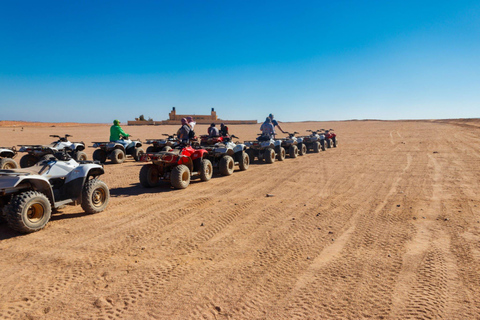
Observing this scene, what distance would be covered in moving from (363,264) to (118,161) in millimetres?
10478

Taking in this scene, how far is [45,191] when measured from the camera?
15.7 feet

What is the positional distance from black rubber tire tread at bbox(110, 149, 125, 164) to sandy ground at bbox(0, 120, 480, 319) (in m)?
5.90

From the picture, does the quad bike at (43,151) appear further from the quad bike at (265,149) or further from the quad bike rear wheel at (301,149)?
the quad bike rear wheel at (301,149)

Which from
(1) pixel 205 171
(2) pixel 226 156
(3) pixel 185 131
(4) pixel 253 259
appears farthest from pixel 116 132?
(4) pixel 253 259

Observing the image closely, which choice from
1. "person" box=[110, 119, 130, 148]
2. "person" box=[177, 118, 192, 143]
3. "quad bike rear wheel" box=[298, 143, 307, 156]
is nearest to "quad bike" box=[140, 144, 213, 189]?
"person" box=[177, 118, 192, 143]

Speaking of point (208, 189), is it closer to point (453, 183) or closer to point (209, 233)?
point (209, 233)

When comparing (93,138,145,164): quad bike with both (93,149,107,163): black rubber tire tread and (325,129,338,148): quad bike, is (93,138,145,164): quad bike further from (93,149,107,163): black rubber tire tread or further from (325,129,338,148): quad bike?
(325,129,338,148): quad bike

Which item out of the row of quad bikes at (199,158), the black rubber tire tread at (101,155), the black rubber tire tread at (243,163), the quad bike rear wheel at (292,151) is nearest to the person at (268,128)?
the row of quad bikes at (199,158)

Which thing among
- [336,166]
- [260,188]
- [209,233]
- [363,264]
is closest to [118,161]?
[260,188]

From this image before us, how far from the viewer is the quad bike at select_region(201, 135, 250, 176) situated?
364 inches

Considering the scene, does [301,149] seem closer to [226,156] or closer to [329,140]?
[329,140]

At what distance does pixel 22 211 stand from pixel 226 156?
5771 millimetres

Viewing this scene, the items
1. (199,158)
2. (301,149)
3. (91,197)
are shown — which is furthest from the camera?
(301,149)

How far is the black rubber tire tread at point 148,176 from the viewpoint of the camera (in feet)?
25.1
